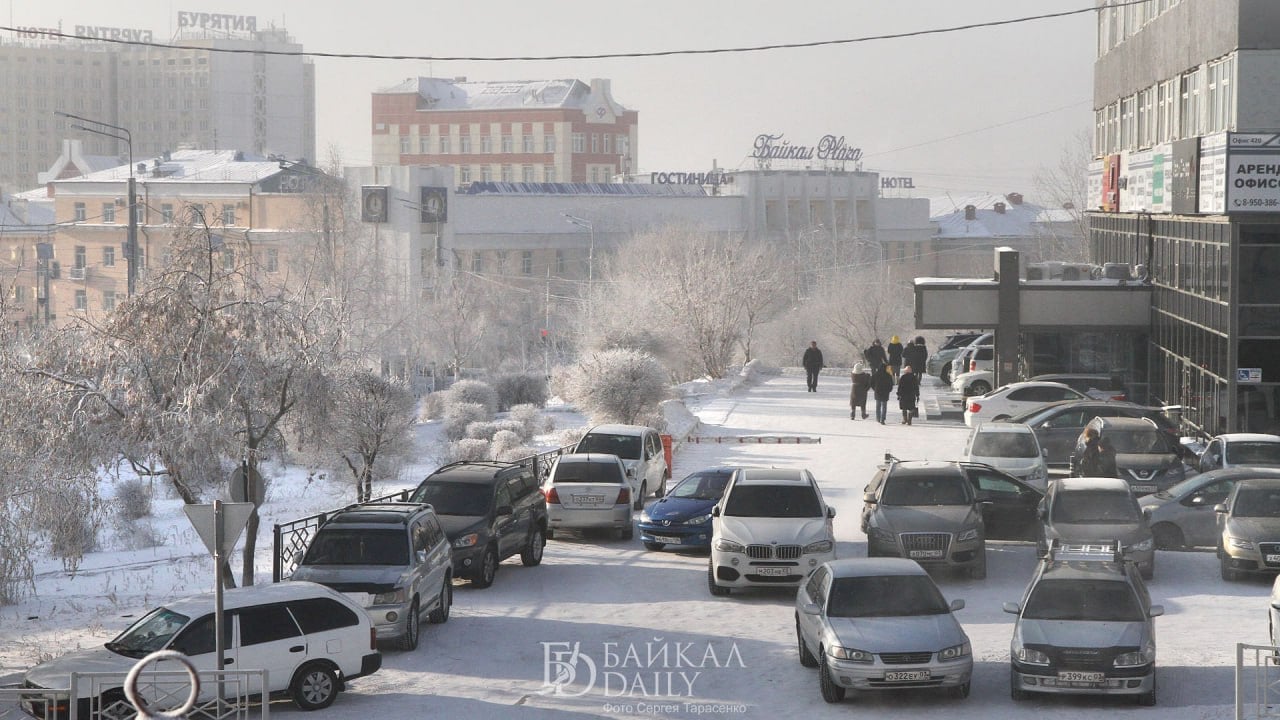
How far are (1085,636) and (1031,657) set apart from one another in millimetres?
540

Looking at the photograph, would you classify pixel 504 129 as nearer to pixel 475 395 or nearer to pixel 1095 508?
pixel 475 395

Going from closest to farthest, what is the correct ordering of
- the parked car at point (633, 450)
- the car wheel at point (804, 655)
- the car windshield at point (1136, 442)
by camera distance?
the car wheel at point (804, 655) < the car windshield at point (1136, 442) < the parked car at point (633, 450)

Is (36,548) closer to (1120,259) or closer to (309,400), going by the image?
(309,400)

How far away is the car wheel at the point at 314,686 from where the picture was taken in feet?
44.1

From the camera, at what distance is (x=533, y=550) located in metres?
20.8

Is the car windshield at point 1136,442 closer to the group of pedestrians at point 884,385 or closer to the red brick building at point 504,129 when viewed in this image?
the group of pedestrians at point 884,385

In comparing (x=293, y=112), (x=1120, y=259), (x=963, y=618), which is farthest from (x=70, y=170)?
(x=963, y=618)

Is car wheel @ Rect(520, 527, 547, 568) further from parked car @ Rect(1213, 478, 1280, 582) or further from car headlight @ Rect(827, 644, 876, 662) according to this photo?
parked car @ Rect(1213, 478, 1280, 582)

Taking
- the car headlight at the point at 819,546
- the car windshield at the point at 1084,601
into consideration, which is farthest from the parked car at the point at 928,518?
the car windshield at the point at 1084,601

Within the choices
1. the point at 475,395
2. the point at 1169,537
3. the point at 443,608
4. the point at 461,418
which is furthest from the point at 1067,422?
the point at 475,395

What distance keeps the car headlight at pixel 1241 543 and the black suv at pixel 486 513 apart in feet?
30.9

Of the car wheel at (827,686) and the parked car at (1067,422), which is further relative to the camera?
the parked car at (1067,422)

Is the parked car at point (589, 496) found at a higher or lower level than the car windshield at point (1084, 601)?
lower

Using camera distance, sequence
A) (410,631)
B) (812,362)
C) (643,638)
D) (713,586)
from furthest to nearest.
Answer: (812,362) → (713,586) → (643,638) → (410,631)
